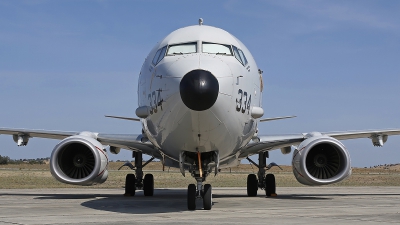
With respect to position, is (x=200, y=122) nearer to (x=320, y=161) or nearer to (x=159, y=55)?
(x=159, y=55)

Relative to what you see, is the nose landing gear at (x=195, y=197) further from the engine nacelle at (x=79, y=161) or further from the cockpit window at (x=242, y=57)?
the engine nacelle at (x=79, y=161)

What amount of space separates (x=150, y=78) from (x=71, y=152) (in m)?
4.82

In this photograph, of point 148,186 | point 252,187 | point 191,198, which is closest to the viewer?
point 191,198

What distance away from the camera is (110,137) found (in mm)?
17703

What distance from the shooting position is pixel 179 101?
1058cm

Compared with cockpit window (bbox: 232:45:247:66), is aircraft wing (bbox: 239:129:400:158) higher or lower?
lower

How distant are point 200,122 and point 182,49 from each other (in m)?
2.12

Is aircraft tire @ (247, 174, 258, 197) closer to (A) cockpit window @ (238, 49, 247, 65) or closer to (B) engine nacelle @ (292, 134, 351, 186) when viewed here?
(B) engine nacelle @ (292, 134, 351, 186)

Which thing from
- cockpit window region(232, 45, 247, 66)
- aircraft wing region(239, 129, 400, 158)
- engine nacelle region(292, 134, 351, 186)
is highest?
cockpit window region(232, 45, 247, 66)

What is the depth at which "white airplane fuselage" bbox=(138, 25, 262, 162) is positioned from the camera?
10.5 m

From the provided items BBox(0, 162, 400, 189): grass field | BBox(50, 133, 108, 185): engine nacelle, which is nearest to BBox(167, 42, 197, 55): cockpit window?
BBox(50, 133, 108, 185): engine nacelle

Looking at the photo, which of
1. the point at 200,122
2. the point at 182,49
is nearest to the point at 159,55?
the point at 182,49

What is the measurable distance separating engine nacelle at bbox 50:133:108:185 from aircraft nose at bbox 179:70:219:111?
17.9ft

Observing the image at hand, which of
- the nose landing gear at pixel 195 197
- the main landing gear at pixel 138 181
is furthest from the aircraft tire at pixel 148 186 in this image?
the nose landing gear at pixel 195 197
